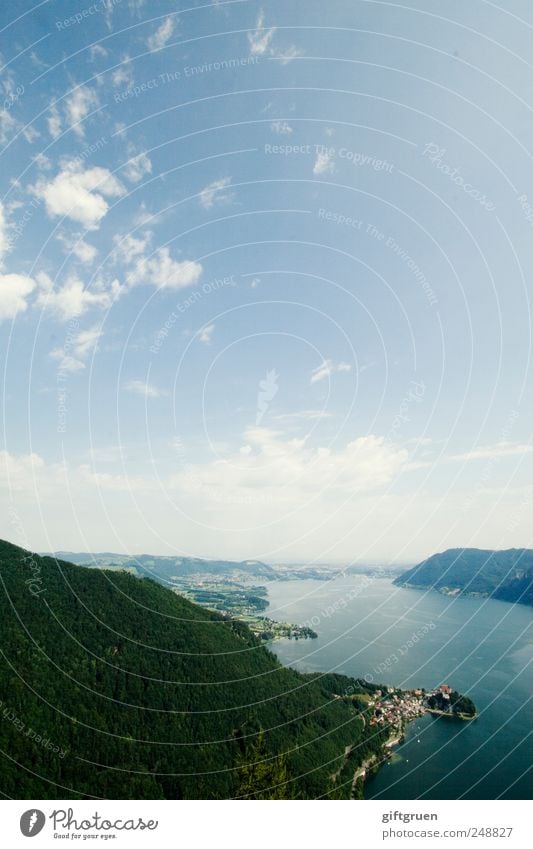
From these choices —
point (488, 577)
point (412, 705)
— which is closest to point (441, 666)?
point (412, 705)

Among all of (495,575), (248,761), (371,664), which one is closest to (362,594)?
(495,575)

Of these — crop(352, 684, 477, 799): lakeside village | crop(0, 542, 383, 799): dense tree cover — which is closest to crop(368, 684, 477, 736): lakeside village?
crop(352, 684, 477, 799): lakeside village

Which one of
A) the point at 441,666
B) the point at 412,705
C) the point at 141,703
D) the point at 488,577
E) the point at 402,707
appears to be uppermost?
the point at 141,703

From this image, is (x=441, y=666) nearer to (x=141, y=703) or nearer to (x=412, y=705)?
(x=412, y=705)

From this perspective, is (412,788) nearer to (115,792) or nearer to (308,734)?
(308,734)

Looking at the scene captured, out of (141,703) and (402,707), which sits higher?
(141,703)

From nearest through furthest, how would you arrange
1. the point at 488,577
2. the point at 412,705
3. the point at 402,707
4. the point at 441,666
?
1. the point at 402,707
2. the point at 412,705
3. the point at 441,666
4. the point at 488,577
